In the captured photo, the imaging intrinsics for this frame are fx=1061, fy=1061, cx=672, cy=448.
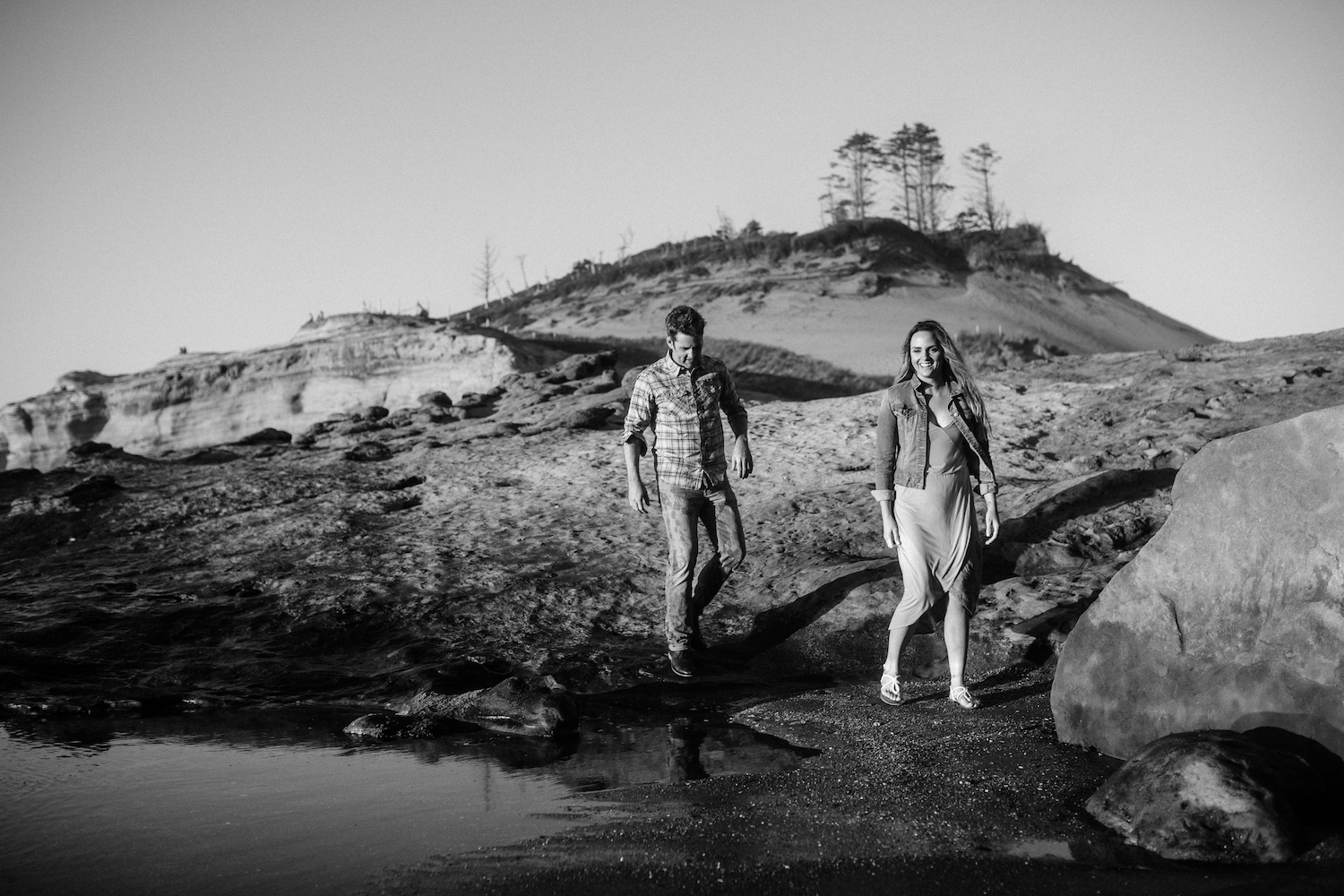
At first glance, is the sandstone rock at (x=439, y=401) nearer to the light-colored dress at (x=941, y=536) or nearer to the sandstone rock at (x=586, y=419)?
the sandstone rock at (x=586, y=419)

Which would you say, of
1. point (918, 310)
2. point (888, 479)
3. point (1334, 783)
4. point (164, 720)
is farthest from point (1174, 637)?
point (918, 310)

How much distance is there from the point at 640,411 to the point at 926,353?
1.59 metres

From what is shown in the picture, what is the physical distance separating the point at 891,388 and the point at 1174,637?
4.93ft

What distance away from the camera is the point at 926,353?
170 inches

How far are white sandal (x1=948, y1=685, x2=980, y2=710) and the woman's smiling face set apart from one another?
1.29m

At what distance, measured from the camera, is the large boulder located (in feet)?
10.4

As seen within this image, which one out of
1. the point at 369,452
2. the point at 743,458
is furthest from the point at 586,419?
the point at 743,458

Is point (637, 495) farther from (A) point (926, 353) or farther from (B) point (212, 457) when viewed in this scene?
(B) point (212, 457)

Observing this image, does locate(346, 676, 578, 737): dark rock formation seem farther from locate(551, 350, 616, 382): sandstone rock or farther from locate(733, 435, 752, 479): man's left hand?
locate(551, 350, 616, 382): sandstone rock

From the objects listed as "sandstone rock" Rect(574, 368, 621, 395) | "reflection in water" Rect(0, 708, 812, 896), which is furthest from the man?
"sandstone rock" Rect(574, 368, 621, 395)

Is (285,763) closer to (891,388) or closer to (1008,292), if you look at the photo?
(891,388)

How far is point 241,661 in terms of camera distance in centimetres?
594

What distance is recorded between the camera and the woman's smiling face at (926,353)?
Result: 4328 millimetres

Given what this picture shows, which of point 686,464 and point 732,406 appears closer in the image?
point 686,464
